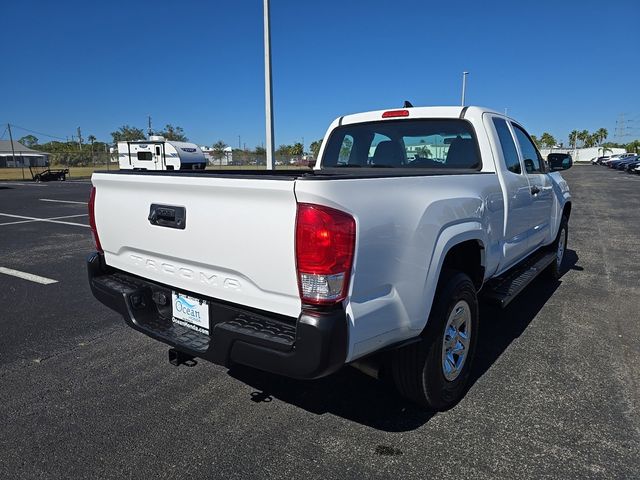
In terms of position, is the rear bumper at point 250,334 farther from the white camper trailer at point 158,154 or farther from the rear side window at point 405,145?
the white camper trailer at point 158,154

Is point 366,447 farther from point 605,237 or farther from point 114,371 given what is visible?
point 605,237

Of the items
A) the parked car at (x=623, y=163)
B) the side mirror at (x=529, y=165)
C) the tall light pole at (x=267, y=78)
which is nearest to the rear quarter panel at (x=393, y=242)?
the side mirror at (x=529, y=165)

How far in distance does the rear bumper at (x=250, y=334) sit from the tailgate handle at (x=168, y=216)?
41 cm

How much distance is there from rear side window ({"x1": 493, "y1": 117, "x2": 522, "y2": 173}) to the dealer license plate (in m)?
2.78

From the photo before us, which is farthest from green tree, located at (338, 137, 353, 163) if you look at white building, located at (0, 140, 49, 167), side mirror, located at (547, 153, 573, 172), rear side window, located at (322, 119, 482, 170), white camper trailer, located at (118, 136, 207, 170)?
white building, located at (0, 140, 49, 167)

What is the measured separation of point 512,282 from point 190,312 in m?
2.75

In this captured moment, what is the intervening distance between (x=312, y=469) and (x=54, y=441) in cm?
146

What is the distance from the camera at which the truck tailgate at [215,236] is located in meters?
2.10

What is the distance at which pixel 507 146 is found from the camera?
161 inches

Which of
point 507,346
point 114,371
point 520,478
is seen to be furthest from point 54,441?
point 507,346

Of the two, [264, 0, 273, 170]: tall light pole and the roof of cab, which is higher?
[264, 0, 273, 170]: tall light pole

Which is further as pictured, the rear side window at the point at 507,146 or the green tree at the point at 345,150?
the green tree at the point at 345,150

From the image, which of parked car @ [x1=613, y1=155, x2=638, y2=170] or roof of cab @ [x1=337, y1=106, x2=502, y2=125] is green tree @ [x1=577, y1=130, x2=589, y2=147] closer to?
parked car @ [x1=613, y1=155, x2=638, y2=170]

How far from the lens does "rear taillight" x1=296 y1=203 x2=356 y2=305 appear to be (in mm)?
1988
